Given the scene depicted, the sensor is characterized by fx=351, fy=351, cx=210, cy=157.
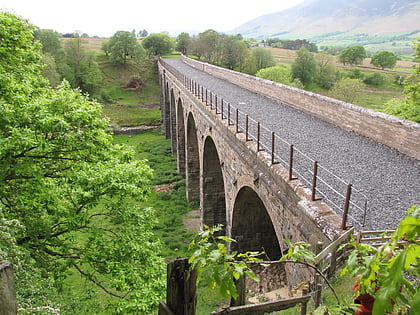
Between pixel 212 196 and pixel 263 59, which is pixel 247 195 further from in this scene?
pixel 263 59

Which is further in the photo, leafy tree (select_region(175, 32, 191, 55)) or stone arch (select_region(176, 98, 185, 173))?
leafy tree (select_region(175, 32, 191, 55))

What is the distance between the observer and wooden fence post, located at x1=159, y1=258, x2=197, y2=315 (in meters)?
2.46

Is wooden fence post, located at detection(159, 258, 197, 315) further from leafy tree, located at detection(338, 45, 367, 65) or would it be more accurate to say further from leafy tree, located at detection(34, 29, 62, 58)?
leafy tree, located at detection(338, 45, 367, 65)

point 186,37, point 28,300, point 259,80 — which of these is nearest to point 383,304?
point 28,300

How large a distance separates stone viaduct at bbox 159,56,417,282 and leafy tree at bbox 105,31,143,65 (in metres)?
50.1

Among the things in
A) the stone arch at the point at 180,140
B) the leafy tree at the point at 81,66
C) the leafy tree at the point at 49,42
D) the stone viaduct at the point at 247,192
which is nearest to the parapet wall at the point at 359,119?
the stone viaduct at the point at 247,192

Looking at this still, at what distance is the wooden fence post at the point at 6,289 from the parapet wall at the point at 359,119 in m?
10.1

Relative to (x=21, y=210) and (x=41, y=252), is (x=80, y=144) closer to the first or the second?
(x=21, y=210)

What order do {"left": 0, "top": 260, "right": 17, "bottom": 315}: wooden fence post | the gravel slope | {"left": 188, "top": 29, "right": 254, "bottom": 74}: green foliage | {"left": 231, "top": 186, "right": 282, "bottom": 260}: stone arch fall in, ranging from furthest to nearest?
{"left": 188, "top": 29, "right": 254, "bottom": 74}: green foliage < {"left": 231, "top": 186, "right": 282, "bottom": 260}: stone arch < the gravel slope < {"left": 0, "top": 260, "right": 17, "bottom": 315}: wooden fence post

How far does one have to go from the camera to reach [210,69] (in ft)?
122

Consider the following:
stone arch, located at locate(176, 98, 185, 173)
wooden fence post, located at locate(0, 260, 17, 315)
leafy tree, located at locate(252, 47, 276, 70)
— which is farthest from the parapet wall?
leafy tree, located at locate(252, 47, 276, 70)

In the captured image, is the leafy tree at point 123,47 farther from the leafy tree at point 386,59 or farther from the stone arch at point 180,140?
the leafy tree at point 386,59

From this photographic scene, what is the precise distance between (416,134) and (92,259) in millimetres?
9175

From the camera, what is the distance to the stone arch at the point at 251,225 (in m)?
12.8
